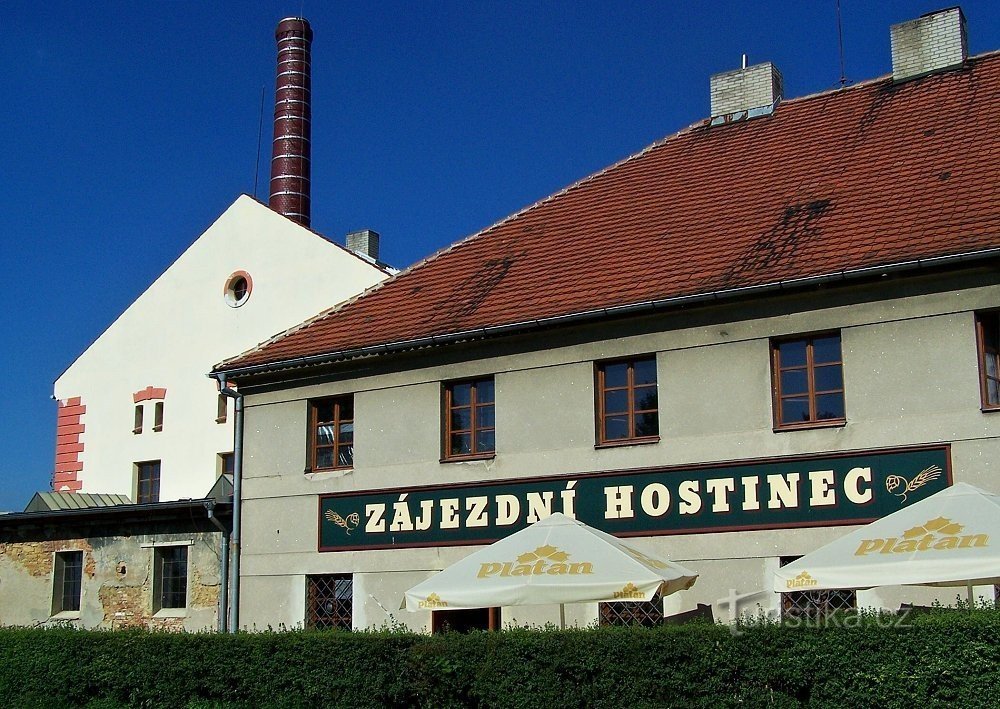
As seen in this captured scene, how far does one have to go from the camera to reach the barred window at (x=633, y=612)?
15.7m

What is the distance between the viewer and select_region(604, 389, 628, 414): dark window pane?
1658cm

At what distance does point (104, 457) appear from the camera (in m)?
33.9

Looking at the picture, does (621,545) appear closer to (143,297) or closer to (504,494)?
(504,494)

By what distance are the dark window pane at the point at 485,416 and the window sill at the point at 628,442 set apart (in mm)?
1898

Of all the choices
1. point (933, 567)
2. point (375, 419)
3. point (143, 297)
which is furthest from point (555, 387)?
point (143, 297)

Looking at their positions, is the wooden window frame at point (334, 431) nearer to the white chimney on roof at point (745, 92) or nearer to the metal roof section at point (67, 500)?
the white chimney on roof at point (745, 92)

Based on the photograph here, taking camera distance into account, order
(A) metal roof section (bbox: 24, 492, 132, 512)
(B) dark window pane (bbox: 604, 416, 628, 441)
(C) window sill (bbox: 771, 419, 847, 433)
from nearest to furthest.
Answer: (C) window sill (bbox: 771, 419, 847, 433) → (B) dark window pane (bbox: 604, 416, 628, 441) → (A) metal roof section (bbox: 24, 492, 132, 512)

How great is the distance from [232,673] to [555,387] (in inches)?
231

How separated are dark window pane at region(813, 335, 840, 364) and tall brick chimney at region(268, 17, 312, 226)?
25.1 m

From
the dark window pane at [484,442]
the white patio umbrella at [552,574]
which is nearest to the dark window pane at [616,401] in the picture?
the dark window pane at [484,442]

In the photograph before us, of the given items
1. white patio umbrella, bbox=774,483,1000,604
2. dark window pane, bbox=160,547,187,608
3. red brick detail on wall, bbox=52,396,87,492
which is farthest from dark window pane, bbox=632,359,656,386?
red brick detail on wall, bbox=52,396,87,492

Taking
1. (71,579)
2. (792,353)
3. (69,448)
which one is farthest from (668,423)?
(69,448)

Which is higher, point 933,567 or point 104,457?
point 104,457

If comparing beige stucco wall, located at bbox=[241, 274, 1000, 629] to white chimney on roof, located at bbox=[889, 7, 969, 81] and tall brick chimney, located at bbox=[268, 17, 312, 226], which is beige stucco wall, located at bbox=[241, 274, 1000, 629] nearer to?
white chimney on roof, located at bbox=[889, 7, 969, 81]
